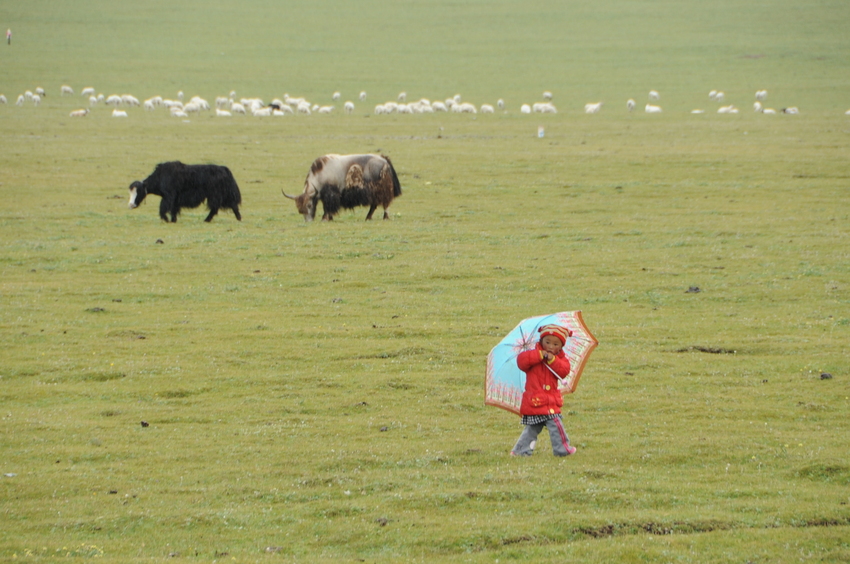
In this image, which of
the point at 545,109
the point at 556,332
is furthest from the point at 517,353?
the point at 545,109

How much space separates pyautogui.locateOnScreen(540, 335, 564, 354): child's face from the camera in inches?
324

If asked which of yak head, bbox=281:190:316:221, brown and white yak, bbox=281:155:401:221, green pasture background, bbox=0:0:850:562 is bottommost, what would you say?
green pasture background, bbox=0:0:850:562

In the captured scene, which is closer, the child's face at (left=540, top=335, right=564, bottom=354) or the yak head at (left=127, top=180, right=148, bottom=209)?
the child's face at (left=540, top=335, right=564, bottom=354)

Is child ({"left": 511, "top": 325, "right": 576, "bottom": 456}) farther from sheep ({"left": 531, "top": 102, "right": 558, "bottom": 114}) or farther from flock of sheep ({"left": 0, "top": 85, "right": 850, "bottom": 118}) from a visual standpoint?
sheep ({"left": 531, "top": 102, "right": 558, "bottom": 114})

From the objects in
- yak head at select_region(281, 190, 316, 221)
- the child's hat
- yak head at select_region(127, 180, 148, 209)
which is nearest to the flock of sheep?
yak head at select_region(127, 180, 148, 209)

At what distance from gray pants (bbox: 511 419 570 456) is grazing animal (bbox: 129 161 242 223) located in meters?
16.1

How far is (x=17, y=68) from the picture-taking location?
8506 cm

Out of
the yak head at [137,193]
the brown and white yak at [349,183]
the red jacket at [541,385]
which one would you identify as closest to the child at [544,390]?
the red jacket at [541,385]

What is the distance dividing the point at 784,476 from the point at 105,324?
398 inches

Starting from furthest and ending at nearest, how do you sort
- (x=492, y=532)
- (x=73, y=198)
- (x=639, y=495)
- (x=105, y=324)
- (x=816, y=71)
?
(x=816, y=71), (x=73, y=198), (x=105, y=324), (x=639, y=495), (x=492, y=532)

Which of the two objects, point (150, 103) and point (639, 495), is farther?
point (150, 103)

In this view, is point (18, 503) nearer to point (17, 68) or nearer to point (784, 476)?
point (784, 476)

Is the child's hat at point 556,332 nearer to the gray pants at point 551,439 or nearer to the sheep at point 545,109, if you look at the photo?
the gray pants at point 551,439

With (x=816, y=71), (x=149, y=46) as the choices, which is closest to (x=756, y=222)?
(x=816, y=71)
